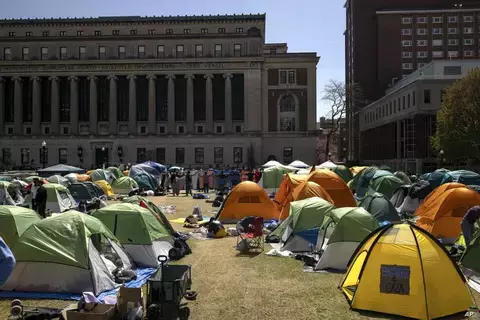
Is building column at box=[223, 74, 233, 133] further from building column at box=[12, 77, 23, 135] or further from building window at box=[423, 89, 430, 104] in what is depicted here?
building column at box=[12, 77, 23, 135]

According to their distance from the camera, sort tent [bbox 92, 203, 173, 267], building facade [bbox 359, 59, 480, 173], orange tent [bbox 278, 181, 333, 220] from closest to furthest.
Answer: tent [bbox 92, 203, 173, 267]
orange tent [bbox 278, 181, 333, 220]
building facade [bbox 359, 59, 480, 173]

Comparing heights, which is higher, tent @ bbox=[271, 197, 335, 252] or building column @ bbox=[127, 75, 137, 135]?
building column @ bbox=[127, 75, 137, 135]

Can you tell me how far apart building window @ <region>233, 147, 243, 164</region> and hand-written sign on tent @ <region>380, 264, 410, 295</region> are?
65.5 metres

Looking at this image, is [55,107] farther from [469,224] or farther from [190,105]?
[469,224]

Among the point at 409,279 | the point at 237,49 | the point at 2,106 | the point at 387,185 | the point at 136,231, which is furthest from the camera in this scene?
the point at 2,106

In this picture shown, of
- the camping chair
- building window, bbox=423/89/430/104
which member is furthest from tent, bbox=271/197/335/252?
building window, bbox=423/89/430/104

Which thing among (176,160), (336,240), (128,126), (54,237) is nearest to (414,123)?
(176,160)

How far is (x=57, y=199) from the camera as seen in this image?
26.4 m

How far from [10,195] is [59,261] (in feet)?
65.0

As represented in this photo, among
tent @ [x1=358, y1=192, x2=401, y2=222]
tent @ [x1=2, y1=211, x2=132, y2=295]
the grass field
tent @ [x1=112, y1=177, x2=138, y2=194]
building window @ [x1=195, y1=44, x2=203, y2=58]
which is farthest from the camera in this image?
building window @ [x1=195, y1=44, x2=203, y2=58]

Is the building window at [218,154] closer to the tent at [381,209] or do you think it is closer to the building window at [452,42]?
the building window at [452,42]

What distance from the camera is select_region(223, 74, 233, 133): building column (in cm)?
7669

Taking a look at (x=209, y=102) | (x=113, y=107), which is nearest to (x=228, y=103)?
(x=209, y=102)

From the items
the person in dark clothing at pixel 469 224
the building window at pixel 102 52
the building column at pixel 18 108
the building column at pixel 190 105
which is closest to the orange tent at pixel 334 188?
the person in dark clothing at pixel 469 224
